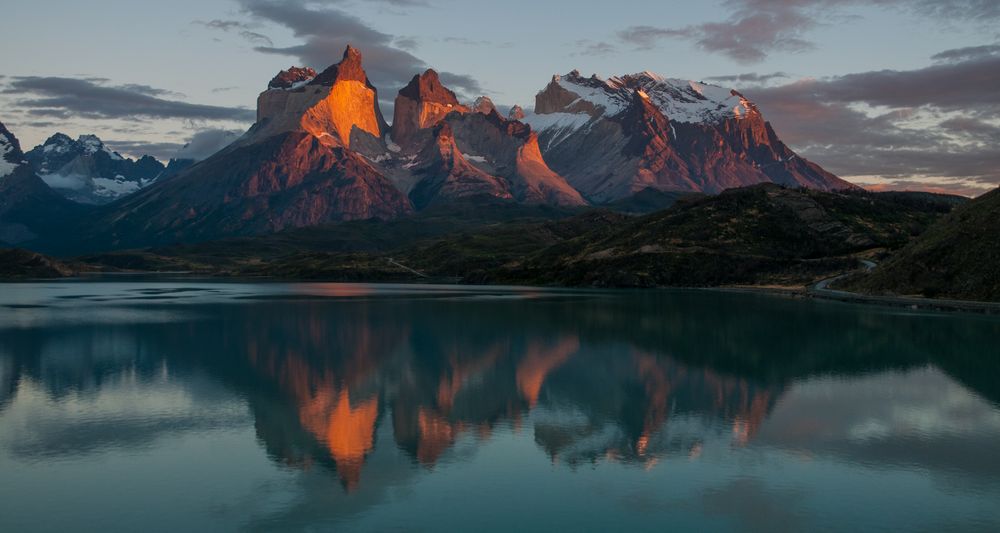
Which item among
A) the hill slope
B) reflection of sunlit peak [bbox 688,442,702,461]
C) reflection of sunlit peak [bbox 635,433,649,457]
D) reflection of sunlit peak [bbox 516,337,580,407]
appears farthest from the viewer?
the hill slope

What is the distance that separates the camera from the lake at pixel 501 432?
1359 inches

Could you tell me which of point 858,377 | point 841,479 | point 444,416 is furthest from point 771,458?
point 858,377

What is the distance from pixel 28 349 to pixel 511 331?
61.7m

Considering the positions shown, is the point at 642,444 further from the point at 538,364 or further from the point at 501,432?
the point at 538,364

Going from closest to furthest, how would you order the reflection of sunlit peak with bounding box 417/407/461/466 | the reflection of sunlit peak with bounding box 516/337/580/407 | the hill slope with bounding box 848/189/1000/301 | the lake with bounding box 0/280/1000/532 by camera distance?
1. the lake with bounding box 0/280/1000/532
2. the reflection of sunlit peak with bounding box 417/407/461/466
3. the reflection of sunlit peak with bounding box 516/337/580/407
4. the hill slope with bounding box 848/189/1000/301

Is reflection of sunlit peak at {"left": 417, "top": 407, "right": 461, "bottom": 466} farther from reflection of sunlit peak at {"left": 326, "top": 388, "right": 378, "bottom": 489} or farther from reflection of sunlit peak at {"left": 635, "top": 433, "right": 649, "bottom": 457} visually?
reflection of sunlit peak at {"left": 635, "top": 433, "right": 649, "bottom": 457}

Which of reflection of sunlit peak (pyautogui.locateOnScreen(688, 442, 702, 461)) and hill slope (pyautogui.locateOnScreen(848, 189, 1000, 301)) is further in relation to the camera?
hill slope (pyautogui.locateOnScreen(848, 189, 1000, 301))

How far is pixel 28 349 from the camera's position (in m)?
93.3

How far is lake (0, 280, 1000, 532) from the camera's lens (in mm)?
34531

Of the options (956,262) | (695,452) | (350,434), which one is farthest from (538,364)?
(956,262)

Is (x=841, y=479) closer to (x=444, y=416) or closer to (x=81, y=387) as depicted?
(x=444, y=416)

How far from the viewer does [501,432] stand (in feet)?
165

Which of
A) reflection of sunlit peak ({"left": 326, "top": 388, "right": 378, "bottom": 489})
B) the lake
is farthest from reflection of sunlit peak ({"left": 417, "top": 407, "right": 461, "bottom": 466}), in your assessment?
reflection of sunlit peak ({"left": 326, "top": 388, "right": 378, "bottom": 489})

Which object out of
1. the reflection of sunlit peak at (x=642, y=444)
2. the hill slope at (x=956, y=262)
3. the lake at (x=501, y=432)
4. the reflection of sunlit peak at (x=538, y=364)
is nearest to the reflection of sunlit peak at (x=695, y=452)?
the lake at (x=501, y=432)
